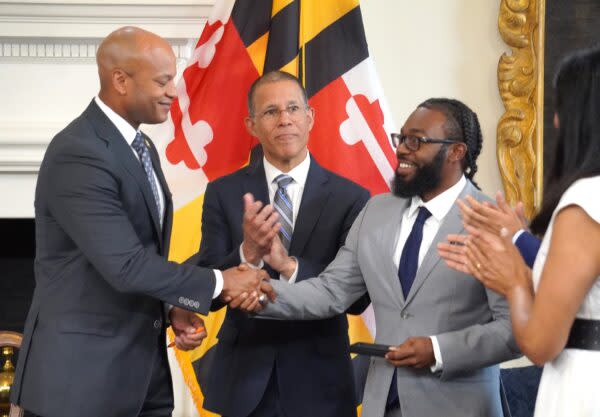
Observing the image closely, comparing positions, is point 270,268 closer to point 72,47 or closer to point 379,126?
point 379,126

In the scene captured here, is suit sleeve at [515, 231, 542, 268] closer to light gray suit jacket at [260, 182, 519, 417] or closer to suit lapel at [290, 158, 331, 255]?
light gray suit jacket at [260, 182, 519, 417]

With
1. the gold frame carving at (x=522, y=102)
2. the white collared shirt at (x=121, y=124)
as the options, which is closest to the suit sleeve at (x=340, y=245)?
the white collared shirt at (x=121, y=124)

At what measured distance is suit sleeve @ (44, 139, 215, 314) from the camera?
2459 millimetres

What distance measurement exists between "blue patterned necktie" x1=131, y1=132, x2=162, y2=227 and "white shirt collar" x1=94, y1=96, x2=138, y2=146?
0.06 feet

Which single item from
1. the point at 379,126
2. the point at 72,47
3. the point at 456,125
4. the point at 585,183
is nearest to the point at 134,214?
the point at 456,125

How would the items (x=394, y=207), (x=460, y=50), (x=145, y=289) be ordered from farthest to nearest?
1. (x=460, y=50)
2. (x=394, y=207)
3. (x=145, y=289)

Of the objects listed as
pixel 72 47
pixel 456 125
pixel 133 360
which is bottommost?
pixel 133 360

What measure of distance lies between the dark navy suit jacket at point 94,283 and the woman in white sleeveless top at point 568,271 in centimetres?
94

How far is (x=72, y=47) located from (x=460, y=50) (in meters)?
1.77

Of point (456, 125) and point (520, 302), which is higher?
point (456, 125)

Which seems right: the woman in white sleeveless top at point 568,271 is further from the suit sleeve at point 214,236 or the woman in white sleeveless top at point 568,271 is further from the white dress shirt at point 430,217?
the suit sleeve at point 214,236

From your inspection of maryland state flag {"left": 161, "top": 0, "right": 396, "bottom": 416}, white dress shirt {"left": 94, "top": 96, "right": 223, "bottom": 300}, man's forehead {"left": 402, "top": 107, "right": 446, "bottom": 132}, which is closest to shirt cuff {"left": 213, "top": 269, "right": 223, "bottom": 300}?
white dress shirt {"left": 94, "top": 96, "right": 223, "bottom": 300}

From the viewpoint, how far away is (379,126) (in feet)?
12.6

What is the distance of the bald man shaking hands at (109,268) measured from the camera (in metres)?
2.47
